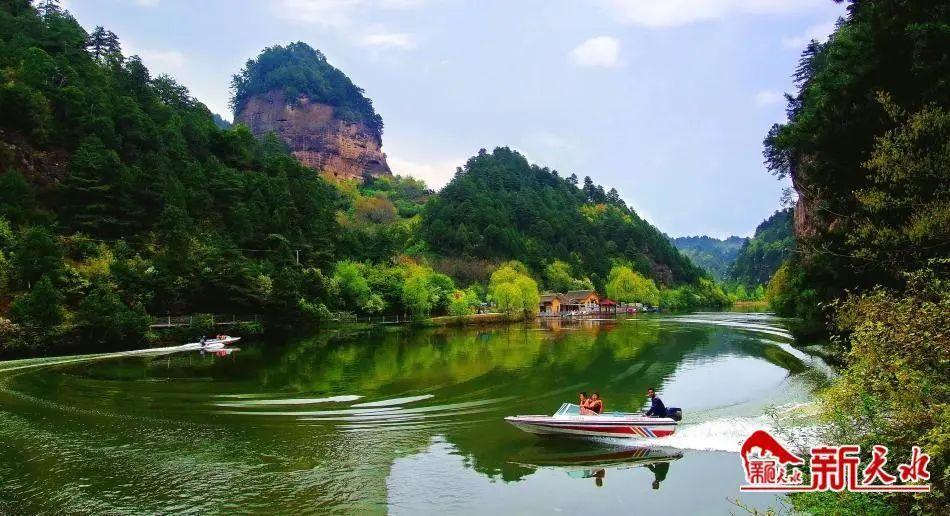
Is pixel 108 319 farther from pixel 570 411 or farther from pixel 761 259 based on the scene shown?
pixel 761 259

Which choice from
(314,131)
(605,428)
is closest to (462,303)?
(605,428)

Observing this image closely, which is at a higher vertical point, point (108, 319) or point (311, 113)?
point (311, 113)

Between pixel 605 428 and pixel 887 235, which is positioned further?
pixel 605 428

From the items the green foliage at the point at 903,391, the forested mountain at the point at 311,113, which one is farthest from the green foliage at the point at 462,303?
the forested mountain at the point at 311,113

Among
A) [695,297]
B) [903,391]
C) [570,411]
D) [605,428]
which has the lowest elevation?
[605,428]

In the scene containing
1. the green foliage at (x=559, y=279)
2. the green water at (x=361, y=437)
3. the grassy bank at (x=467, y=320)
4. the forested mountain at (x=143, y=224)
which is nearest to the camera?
the green water at (x=361, y=437)

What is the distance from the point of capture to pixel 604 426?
15.3 meters

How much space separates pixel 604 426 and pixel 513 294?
57.8 meters

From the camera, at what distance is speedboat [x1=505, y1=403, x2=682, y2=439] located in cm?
1527

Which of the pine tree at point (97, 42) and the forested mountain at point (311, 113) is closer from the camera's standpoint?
the pine tree at point (97, 42)

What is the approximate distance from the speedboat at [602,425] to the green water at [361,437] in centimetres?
35

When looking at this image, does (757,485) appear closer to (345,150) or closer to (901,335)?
(901,335)

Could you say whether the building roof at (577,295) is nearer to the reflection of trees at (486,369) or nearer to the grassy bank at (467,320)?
the grassy bank at (467,320)

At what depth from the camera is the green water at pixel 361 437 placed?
11.6m
